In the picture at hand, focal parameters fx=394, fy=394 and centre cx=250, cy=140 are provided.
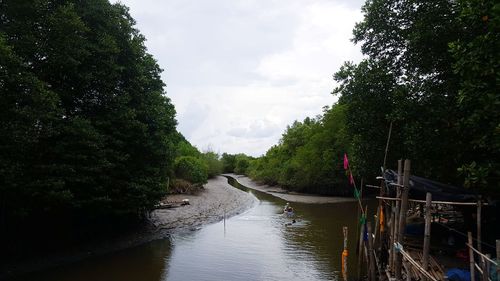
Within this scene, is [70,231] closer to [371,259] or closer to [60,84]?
[60,84]

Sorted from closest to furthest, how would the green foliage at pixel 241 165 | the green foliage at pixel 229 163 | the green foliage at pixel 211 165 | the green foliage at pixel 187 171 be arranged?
the green foliage at pixel 187 171 < the green foliage at pixel 211 165 < the green foliage at pixel 241 165 < the green foliage at pixel 229 163

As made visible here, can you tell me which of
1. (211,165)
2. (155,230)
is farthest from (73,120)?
(211,165)

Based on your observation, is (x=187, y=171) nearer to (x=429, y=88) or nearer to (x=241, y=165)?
(x=429, y=88)

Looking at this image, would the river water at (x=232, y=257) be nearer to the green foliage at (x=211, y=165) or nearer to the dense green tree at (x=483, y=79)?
the dense green tree at (x=483, y=79)

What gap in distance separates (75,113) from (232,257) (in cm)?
1061

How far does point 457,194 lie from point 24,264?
1706 centimetres

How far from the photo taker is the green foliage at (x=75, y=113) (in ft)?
48.4

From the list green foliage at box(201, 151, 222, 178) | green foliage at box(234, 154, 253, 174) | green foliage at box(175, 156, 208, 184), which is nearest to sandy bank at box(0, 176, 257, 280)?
green foliage at box(175, 156, 208, 184)

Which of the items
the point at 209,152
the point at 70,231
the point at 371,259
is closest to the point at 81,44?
the point at 70,231

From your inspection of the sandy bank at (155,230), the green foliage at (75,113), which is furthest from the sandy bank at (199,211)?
the green foliage at (75,113)

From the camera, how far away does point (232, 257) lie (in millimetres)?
20234

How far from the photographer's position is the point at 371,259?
13.2 m

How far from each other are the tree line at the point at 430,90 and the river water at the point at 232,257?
527 cm

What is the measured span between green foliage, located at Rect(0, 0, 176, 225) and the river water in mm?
2668
